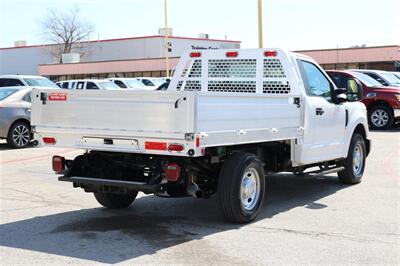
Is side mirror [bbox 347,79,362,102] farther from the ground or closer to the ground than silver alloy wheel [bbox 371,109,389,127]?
farther from the ground

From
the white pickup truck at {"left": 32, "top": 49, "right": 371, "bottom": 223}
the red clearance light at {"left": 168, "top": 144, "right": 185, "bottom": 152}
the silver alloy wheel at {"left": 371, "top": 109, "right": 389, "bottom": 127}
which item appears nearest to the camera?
the red clearance light at {"left": 168, "top": 144, "right": 185, "bottom": 152}

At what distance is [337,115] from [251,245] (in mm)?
3676

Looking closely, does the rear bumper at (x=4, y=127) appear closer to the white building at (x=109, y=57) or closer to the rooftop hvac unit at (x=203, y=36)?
the white building at (x=109, y=57)

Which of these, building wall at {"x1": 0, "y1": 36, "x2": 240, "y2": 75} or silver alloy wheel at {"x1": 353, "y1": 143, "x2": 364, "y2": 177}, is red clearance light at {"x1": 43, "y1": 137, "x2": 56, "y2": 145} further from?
building wall at {"x1": 0, "y1": 36, "x2": 240, "y2": 75}

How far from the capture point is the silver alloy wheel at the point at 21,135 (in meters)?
14.9

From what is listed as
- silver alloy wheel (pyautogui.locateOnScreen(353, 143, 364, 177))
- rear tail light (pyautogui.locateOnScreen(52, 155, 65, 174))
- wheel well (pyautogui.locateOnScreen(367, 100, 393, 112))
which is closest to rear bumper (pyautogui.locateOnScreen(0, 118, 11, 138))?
rear tail light (pyautogui.locateOnScreen(52, 155, 65, 174))

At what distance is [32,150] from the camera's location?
47.8 ft

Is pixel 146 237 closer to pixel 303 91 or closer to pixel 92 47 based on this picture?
pixel 303 91

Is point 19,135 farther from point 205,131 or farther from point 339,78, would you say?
point 205,131

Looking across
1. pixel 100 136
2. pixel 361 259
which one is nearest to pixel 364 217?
pixel 361 259

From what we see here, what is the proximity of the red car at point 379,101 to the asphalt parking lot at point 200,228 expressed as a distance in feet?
29.9

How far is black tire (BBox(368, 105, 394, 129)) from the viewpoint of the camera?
18641 millimetres

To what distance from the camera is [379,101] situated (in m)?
18.8

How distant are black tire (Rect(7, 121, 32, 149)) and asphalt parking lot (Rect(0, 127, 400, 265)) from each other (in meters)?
5.28
